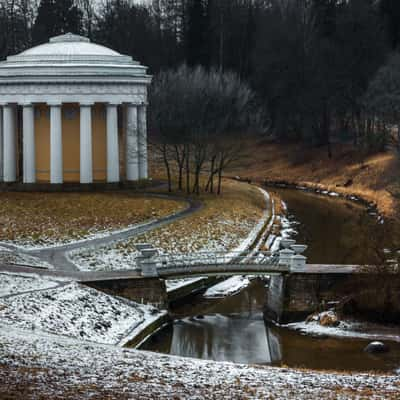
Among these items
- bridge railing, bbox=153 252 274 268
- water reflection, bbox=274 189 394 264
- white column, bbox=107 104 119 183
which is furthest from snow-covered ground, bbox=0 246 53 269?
white column, bbox=107 104 119 183

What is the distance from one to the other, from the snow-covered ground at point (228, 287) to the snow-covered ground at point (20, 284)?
7.53 metres

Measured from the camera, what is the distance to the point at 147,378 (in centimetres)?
2691

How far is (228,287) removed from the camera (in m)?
45.7

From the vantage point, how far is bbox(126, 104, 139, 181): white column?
64.8m

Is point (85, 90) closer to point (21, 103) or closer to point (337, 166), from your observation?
point (21, 103)

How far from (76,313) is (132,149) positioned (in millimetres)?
29033

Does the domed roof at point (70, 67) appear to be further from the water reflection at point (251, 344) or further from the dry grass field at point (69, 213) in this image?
the water reflection at point (251, 344)

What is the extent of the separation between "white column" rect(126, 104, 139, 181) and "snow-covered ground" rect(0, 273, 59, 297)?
2501 centimetres

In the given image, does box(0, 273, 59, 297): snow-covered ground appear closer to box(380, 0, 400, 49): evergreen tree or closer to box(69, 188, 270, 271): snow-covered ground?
box(69, 188, 270, 271): snow-covered ground

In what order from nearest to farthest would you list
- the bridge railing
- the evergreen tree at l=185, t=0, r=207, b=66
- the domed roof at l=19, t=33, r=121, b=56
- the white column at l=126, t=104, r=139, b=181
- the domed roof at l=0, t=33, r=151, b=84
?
the bridge railing
the domed roof at l=0, t=33, r=151, b=84
the domed roof at l=19, t=33, r=121, b=56
the white column at l=126, t=104, r=139, b=181
the evergreen tree at l=185, t=0, r=207, b=66

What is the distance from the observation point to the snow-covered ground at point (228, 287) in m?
44.4

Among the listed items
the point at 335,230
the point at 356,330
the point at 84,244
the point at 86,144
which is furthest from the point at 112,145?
the point at 356,330

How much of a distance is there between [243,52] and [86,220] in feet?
203

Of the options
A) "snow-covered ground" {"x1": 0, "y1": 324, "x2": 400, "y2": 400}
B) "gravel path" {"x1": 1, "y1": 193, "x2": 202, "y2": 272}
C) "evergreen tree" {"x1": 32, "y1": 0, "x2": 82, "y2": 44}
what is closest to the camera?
"snow-covered ground" {"x1": 0, "y1": 324, "x2": 400, "y2": 400}
